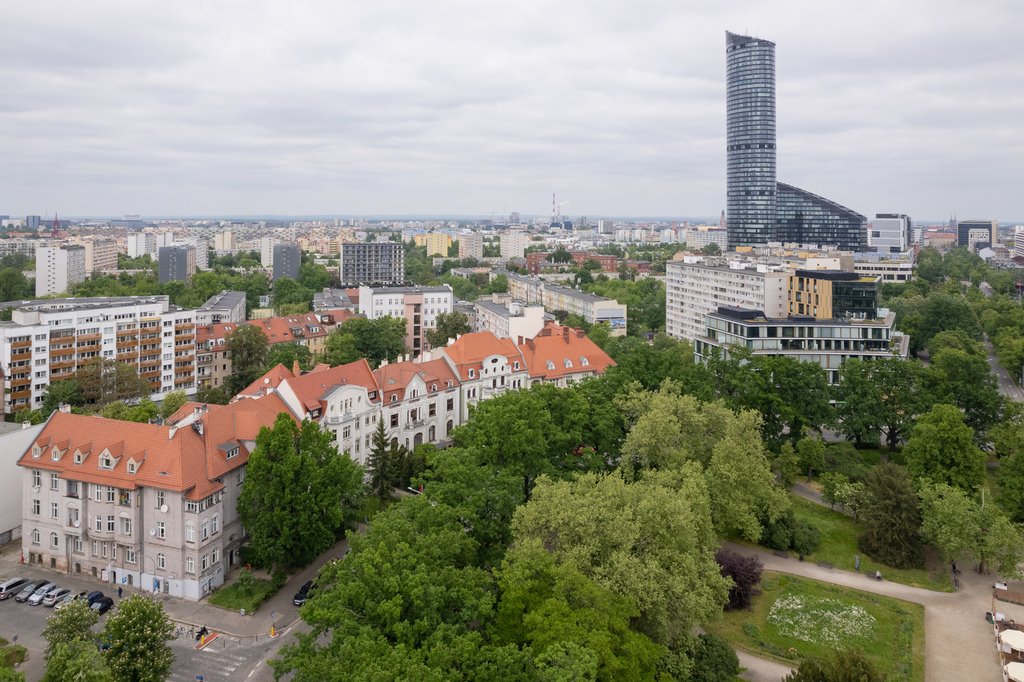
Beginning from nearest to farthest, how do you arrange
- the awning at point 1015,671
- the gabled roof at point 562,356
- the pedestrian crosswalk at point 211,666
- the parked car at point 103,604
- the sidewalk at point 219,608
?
the awning at point 1015,671
the pedestrian crosswalk at point 211,666
the sidewalk at point 219,608
the parked car at point 103,604
the gabled roof at point 562,356

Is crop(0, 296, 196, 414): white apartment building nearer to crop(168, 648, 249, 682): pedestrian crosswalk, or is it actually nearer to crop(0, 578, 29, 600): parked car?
crop(0, 578, 29, 600): parked car

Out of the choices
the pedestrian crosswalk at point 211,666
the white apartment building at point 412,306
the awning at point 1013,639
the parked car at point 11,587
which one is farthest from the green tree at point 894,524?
the white apartment building at point 412,306

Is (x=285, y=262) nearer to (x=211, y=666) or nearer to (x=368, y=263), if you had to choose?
(x=368, y=263)

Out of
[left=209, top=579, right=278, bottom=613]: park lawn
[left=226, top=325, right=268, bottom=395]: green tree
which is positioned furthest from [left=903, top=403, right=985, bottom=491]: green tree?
[left=226, top=325, right=268, bottom=395]: green tree

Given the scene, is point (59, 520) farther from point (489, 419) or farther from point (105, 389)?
point (105, 389)

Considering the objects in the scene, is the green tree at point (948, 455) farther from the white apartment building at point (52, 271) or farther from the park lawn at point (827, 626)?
the white apartment building at point (52, 271)

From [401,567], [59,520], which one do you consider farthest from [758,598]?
[59,520]
